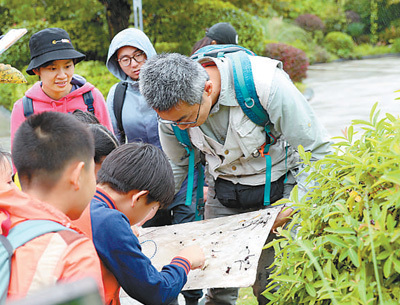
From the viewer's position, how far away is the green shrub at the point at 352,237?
4.21 feet

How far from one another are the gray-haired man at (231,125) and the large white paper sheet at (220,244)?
0.61ft

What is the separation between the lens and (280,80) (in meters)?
2.34

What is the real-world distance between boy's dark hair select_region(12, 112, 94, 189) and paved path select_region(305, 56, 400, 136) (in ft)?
25.2

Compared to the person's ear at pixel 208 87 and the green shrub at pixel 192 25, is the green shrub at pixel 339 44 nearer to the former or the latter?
the green shrub at pixel 192 25

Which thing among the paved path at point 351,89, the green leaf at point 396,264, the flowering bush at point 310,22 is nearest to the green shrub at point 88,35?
the paved path at point 351,89

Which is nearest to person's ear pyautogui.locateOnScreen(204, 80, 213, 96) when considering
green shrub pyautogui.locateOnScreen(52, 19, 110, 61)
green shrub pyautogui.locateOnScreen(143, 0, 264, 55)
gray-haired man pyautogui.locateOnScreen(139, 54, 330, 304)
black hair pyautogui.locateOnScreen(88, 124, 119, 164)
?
gray-haired man pyautogui.locateOnScreen(139, 54, 330, 304)

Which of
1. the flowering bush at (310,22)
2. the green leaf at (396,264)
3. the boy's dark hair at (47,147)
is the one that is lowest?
the flowering bush at (310,22)

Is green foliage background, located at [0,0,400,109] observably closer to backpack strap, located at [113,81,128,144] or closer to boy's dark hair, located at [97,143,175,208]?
backpack strap, located at [113,81,128,144]

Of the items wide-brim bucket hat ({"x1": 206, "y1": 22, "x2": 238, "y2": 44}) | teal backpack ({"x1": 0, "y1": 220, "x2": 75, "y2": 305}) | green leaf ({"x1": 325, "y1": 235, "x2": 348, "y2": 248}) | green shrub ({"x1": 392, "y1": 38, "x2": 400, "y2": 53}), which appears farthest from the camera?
green shrub ({"x1": 392, "y1": 38, "x2": 400, "y2": 53})

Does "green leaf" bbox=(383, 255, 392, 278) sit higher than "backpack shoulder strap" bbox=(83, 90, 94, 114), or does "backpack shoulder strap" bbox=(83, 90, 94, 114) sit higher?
"green leaf" bbox=(383, 255, 392, 278)

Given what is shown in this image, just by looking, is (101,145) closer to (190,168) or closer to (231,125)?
(190,168)

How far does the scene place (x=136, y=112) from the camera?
11.1 ft

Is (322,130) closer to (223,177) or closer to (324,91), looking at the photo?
(223,177)

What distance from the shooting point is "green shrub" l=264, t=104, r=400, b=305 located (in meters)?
1.28
